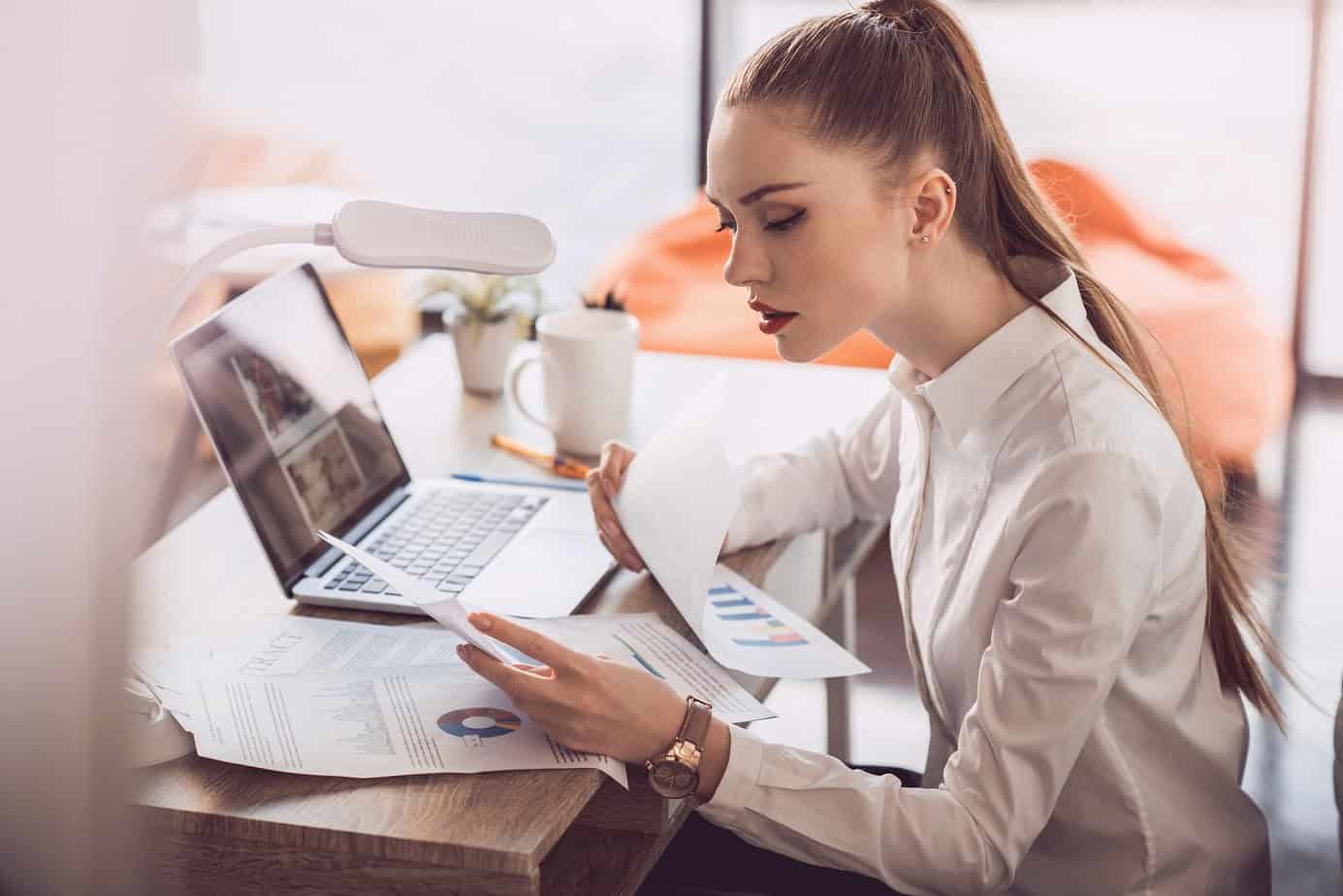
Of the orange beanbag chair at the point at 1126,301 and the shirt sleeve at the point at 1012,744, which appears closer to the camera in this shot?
the shirt sleeve at the point at 1012,744

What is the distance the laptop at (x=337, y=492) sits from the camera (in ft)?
4.14

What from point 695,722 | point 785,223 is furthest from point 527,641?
point 785,223

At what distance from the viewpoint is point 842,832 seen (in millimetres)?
1088

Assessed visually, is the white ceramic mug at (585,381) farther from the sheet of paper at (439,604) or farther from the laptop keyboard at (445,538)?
the sheet of paper at (439,604)

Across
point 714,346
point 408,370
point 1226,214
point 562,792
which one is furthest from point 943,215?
point 1226,214

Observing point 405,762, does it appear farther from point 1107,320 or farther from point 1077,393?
point 1107,320

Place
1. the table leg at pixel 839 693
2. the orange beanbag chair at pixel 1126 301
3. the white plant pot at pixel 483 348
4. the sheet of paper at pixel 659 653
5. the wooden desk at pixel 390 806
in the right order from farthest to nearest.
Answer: the orange beanbag chair at pixel 1126 301
the table leg at pixel 839 693
the white plant pot at pixel 483 348
the sheet of paper at pixel 659 653
the wooden desk at pixel 390 806

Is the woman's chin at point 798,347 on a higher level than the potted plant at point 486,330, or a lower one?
higher

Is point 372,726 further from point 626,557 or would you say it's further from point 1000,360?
point 1000,360

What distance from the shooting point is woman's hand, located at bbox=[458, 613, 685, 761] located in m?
1.03

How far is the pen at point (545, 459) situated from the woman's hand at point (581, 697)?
1.79 feet

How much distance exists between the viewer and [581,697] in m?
1.03

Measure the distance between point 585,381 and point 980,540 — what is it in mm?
564

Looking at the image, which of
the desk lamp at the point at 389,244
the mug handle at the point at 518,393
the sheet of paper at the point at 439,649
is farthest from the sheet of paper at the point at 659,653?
the mug handle at the point at 518,393
